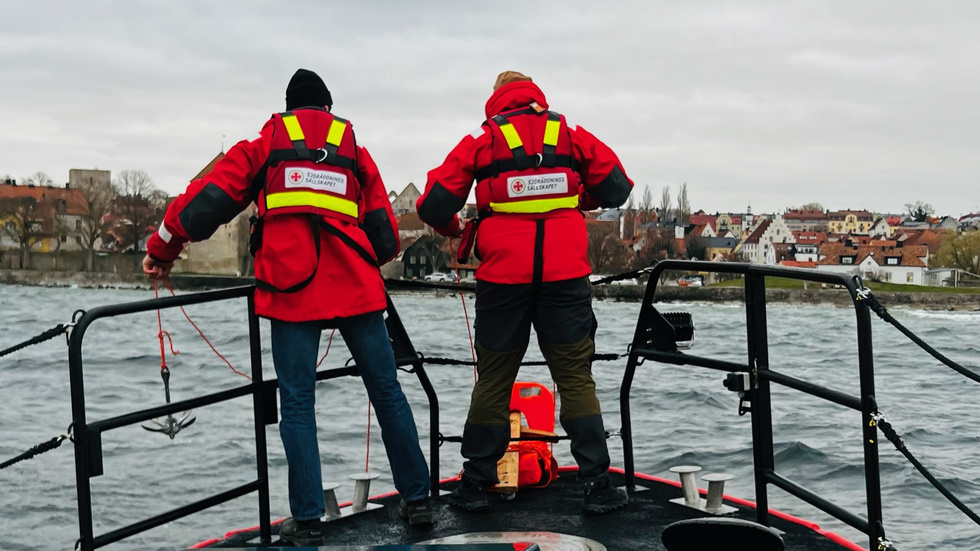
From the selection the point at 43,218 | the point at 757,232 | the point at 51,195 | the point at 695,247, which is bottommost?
the point at 695,247

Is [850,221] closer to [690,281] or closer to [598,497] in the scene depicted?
[690,281]

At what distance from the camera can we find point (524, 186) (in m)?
4.12

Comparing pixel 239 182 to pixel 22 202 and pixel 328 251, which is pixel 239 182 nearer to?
pixel 328 251

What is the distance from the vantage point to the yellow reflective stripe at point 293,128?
3.75m

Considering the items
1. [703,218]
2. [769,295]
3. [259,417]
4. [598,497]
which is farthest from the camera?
[703,218]

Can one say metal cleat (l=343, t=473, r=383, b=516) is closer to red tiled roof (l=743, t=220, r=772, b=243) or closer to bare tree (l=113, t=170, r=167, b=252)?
bare tree (l=113, t=170, r=167, b=252)

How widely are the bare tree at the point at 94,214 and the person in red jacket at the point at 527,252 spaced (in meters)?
98.2

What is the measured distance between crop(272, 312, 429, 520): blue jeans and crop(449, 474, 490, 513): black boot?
371 millimetres

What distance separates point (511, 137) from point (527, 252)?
1.52ft

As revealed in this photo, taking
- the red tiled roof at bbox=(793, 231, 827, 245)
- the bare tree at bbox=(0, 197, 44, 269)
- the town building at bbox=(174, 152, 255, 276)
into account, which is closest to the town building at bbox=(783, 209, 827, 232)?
the red tiled roof at bbox=(793, 231, 827, 245)

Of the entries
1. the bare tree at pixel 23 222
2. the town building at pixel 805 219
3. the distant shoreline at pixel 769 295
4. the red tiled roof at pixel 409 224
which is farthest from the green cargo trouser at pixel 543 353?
the town building at pixel 805 219

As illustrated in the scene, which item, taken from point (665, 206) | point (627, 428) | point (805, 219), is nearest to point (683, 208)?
point (665, 206)

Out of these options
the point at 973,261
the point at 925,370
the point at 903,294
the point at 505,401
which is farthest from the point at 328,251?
the point at 973,261

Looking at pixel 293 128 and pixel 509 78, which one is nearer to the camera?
pixel 293 128
